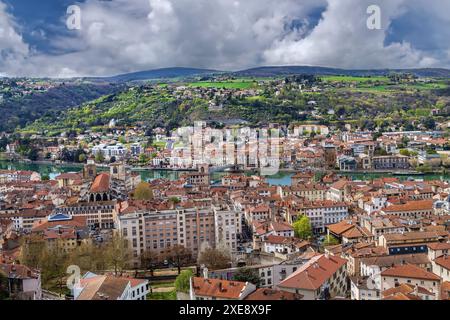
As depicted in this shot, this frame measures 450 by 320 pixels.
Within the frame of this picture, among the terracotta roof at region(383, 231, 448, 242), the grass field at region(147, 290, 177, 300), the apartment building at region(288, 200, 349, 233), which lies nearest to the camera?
the grass field at region(147, 290, 177, 300)

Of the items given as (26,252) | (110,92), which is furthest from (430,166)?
(110,92)

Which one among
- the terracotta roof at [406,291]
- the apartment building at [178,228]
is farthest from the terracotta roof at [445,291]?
the apartment building at [178,228]

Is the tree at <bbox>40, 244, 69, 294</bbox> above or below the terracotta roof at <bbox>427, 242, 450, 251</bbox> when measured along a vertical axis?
below

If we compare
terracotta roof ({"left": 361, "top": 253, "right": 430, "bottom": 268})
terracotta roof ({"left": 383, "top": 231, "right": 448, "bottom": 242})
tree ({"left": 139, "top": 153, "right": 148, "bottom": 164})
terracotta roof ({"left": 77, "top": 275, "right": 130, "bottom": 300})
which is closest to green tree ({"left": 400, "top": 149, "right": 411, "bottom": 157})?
tree ({"left": 139, "top": 153, "right": 148, "bottom": 164})

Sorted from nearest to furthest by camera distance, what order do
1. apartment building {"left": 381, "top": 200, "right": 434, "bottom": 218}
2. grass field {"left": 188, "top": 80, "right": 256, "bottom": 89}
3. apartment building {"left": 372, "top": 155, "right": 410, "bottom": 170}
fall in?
apartment building {"left": 381, "top": 200, "right": 434, "bottom": 218}, apartment building {"left": 372, "top": 155, "right": 410, "bottom": 170}, grass field {"left": 188, "top": 80, "right": 256, "bottom": 89}

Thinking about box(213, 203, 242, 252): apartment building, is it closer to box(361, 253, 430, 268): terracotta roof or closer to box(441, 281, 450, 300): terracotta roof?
box(361, 253, 430, 268): terracotta roof

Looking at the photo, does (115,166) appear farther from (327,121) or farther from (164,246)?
(327,121)

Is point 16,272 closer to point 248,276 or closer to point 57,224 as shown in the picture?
point 248,276
